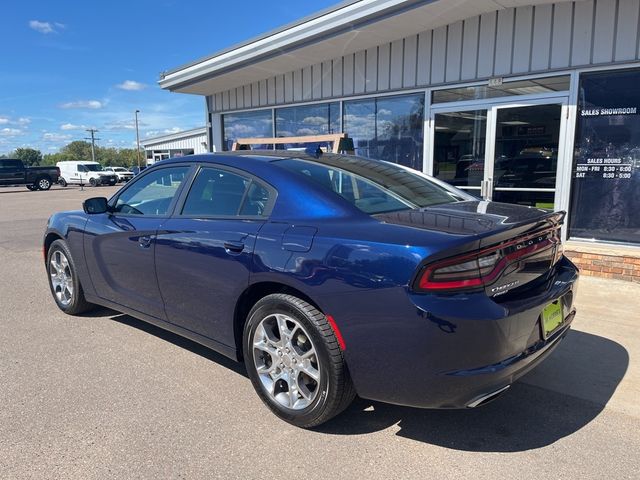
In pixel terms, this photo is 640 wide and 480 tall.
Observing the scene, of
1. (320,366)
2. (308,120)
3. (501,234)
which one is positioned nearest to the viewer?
(501,234)

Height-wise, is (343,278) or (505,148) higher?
(505,148)

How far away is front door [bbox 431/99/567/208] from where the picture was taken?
6805mm

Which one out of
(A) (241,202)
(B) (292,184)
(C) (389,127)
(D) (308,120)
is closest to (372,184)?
(B) (292,184)

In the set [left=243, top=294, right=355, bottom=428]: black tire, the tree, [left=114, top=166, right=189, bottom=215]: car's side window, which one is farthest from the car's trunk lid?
the tree

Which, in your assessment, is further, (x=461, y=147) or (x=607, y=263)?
(x=461, y=147)

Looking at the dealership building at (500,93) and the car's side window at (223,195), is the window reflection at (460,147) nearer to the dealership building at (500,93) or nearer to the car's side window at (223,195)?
the dealership building at (500,93)

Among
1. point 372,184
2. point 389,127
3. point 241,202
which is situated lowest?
point 241,202

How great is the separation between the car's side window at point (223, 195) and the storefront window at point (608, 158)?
5253 mm

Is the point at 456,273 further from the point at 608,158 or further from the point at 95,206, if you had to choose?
the point at 608,158

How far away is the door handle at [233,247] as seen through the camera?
296 centimetres

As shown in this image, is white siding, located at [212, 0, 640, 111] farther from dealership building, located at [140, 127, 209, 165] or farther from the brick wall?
dealership building, located at [140, 127, 209, 165]

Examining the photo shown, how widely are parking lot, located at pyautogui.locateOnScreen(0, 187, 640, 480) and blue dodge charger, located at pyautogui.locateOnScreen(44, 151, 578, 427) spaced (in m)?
0.27

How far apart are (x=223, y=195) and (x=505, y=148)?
5.25 metres

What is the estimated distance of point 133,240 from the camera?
3766 mm
